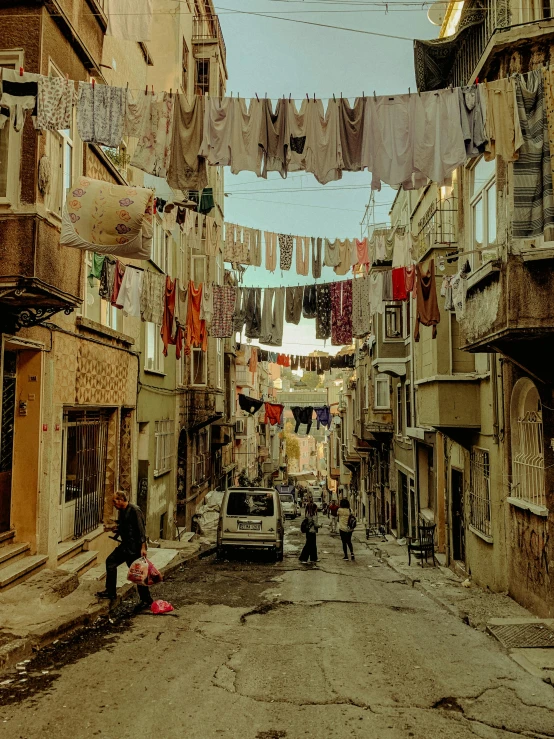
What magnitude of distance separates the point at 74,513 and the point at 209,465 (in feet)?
64.2

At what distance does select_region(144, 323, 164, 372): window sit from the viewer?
17922mm

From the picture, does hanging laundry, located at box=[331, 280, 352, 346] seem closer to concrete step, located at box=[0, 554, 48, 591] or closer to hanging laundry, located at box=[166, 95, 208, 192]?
hanging laundry, located at box=[166, 95, 208, 192]

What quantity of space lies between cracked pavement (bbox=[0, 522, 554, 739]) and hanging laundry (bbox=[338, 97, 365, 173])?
20.6ft

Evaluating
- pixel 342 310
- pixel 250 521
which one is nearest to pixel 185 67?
pixel 342 310

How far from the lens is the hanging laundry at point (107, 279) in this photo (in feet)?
41.3

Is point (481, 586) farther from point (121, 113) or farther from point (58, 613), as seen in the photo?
point (121, 113)

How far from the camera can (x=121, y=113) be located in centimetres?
822

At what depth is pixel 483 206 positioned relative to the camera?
34.8 ft

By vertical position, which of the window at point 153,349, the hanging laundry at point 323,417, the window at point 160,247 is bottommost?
the hanging laundry at point 323,417

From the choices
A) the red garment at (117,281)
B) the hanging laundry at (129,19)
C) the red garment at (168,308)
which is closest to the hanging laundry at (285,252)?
the red garment at (168,308)

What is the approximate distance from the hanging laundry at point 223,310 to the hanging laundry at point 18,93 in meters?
9.53

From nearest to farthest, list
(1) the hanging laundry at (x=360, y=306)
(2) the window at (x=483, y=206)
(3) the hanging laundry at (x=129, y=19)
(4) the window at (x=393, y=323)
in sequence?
(3) the hanging laundry at (x=129, y=19), (2) the window at (x=483, y=206), (1) the hanging laundry at (x=360, y=306), (4) the window at (x=393, y=323)

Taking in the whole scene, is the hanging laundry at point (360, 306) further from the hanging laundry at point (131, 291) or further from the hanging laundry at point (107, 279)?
the hanging laundry at point (107, 279)

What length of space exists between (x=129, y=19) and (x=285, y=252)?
7.36 metres
